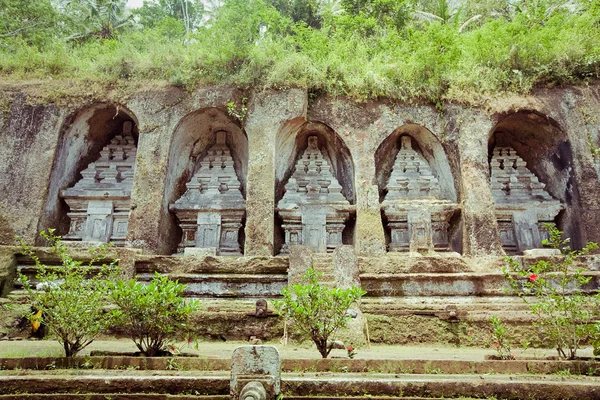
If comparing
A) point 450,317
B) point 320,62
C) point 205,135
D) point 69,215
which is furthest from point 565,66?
point 69,215

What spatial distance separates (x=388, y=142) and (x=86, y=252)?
24.0 ft

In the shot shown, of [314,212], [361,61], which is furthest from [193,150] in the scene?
[361,61]

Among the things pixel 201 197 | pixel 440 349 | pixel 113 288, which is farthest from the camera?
pixel 201 197

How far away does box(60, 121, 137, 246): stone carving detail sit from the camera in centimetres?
1135

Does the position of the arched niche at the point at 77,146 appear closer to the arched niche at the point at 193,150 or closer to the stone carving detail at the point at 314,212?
the arched niche at the point at 193,150

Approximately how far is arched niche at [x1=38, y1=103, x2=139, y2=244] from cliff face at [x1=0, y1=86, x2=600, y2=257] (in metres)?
0.04

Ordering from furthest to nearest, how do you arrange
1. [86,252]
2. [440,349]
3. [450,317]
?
[86,252] < [450,317] < [440,349]

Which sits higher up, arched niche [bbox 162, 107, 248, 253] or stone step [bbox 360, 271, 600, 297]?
arched niche [bbox 162, 107, 248, 253]

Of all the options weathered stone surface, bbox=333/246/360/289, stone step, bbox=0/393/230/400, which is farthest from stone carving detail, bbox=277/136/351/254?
stone step, bbox=0/393/230/400

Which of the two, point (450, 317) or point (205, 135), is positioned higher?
point (205, 135)

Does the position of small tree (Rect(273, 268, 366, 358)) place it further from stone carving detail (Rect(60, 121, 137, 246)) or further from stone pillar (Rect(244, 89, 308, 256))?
stone carving detail (Rect(60, 121, 137, 246))

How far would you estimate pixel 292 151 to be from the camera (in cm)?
1210

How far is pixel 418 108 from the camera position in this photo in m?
11.3

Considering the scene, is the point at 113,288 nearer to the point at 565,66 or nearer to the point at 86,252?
the point at 86,252
